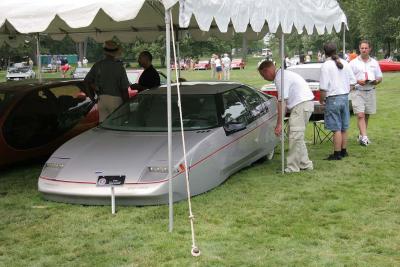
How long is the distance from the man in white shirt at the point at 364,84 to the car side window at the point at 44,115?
447 centimetres

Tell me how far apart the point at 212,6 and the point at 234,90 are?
7.93 ft

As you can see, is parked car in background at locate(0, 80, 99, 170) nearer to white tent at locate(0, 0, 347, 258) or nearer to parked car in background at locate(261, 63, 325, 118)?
white tent at locate(0, 0, 347, 258)

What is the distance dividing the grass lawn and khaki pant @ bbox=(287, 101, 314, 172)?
0.28 meters

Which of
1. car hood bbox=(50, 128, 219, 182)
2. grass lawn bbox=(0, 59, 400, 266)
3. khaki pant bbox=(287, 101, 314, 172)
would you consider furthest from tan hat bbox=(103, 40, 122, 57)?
khaki pant bbox=(287, 101, 314, 172)

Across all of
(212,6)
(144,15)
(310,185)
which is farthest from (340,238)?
(144,15)

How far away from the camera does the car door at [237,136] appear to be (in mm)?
6660

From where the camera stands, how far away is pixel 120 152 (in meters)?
6.16

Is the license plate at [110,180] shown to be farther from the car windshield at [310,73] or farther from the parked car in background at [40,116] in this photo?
the car windshield at [310,73]

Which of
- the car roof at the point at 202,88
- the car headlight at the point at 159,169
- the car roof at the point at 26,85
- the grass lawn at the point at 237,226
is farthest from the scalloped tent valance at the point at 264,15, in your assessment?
the car roof at the point at 26,85

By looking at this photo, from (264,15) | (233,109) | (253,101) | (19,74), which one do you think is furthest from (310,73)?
(19,74)

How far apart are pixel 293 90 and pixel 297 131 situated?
22.0 inches

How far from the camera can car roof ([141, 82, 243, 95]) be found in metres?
7.30

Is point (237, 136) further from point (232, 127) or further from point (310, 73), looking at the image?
point (310, 73)

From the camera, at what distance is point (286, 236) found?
4918 millimetres
